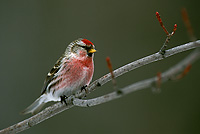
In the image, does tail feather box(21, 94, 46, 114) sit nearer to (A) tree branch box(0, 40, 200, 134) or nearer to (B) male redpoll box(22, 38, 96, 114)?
(B) male redpoll box(22, 38, 96, 114)

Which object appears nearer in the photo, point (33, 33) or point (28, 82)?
point (28, 82)

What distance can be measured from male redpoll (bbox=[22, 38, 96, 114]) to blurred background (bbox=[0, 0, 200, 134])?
1290 mm

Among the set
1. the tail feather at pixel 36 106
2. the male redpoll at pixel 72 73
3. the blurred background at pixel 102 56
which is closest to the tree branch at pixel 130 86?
the male redpoll at pixel 72 73

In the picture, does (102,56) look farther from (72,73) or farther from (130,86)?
(130,86)

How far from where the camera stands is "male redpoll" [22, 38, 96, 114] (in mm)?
3119

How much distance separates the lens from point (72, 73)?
10.3 feet

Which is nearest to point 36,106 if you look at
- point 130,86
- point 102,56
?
point 102,56

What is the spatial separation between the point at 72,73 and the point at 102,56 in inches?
67.6

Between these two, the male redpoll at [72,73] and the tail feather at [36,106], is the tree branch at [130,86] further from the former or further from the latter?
the tail feather at [36,106]

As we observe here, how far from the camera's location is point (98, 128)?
183 inches

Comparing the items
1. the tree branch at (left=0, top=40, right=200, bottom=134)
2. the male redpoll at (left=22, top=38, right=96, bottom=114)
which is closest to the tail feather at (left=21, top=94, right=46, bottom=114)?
the male redpoll at (left=22, top=38, right=96, bottom=114)

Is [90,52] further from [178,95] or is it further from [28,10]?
[28,10]

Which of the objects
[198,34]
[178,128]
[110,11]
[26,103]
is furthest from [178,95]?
[26,103]

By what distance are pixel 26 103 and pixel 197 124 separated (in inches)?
116
